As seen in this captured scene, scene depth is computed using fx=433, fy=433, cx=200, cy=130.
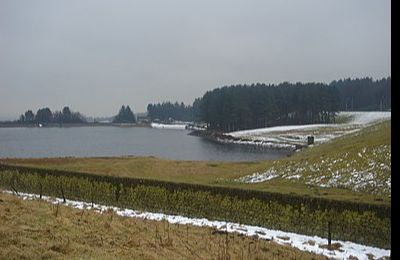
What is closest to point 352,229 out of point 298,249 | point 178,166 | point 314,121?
point 298,249

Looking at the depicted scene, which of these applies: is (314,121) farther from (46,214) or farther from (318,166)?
(46,214)

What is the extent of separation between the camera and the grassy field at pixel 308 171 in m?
21.4

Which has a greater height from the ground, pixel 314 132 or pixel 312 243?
pixel 314 132

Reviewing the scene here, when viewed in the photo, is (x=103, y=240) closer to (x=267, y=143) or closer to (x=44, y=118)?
(x=267, y=143)

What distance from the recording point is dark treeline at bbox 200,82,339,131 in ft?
378

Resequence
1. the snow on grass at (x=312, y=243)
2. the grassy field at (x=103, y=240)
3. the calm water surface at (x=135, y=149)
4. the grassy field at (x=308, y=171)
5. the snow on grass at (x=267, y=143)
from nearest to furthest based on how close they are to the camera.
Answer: the grassy field at (x=103, y=240), the snow on grass at (x=312, y=243), the grassy field at (x=308, y=171), the calm water surface at (x=135, y=149), the snow on grass at (x=267, y=143)

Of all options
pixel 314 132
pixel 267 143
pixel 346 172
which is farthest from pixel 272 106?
pixel 346 172

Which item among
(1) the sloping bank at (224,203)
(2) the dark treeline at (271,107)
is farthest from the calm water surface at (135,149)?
(1) the sloping bank at (224,203)

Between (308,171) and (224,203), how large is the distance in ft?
37.3

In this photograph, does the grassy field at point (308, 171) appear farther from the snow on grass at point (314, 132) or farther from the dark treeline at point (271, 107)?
the dark treeline at point (271, 107)

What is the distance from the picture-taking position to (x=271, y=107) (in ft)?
387

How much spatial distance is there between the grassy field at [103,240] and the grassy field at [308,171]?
27.5ft

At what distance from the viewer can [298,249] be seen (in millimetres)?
10977

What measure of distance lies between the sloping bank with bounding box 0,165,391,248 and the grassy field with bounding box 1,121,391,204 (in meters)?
2.89
